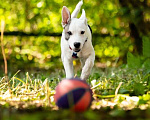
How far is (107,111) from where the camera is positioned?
3432mm

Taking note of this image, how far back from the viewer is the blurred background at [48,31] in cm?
1137

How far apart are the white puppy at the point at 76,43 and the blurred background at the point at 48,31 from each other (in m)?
5.92

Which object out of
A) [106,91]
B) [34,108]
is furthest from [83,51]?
[34,108]

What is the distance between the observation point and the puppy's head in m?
4.78

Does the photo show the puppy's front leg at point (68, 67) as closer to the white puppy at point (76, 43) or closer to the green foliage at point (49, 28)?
the white puppy at point (76, 43)

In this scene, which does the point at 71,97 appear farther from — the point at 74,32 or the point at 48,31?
the point at 48,31

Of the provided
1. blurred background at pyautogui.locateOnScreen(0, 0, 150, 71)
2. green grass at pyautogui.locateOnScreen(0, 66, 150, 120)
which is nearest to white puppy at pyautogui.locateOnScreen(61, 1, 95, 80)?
green grass at pyautogui.locateOnScreen(0, 66, 150, 120)

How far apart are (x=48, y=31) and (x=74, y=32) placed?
23.0ft

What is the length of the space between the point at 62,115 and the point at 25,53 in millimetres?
8562

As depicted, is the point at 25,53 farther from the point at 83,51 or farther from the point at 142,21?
the point at 83,51

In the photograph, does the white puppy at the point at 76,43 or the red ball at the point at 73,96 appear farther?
the white puppy at the point at 76,43

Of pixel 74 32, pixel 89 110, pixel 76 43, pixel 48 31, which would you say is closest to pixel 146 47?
pixel 74 32

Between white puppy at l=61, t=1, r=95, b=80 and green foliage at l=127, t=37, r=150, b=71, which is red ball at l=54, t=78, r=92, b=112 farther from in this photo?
green foliage at l=127, t=37, r=150, b=71

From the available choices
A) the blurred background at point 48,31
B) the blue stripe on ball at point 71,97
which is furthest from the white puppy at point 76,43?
the blurred background at point 48,31
